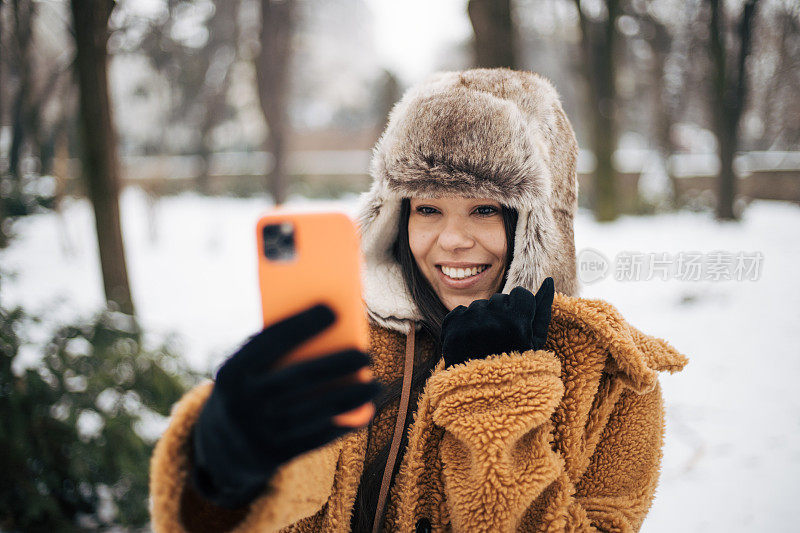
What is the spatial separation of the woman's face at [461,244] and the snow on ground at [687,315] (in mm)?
325

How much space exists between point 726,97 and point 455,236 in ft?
29.9

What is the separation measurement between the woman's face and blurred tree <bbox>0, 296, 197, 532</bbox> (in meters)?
1.90

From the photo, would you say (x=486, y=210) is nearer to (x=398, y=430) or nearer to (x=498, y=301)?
(x=498, y=301)

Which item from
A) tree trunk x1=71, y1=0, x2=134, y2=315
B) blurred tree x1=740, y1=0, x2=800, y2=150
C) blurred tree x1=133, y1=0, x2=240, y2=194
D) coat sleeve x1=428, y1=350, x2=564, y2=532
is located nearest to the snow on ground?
coat sleeve x1=428, y1=350, x2=564, y2=532

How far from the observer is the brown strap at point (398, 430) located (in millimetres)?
1239

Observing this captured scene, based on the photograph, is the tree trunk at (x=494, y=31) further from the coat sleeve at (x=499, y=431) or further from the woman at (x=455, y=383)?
the coat sleeve at (x=499, y=431)

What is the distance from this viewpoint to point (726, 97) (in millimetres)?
8312

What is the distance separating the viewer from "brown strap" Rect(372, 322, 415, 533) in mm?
1239

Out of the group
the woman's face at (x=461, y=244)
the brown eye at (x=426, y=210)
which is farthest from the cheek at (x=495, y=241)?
the brown eye at (x=426, y=210)

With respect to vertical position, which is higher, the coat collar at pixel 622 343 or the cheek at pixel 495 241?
the cheek at pixel 495 241

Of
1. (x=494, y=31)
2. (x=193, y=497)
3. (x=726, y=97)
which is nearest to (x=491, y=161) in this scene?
(x=193, y=497)

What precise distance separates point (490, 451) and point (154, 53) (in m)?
10.0

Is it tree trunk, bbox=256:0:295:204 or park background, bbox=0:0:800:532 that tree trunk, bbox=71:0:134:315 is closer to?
park background, bbox=0:0:800:532

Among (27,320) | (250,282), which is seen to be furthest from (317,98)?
(27,320)
